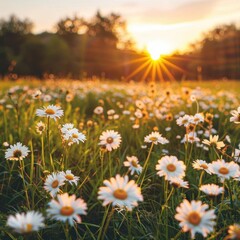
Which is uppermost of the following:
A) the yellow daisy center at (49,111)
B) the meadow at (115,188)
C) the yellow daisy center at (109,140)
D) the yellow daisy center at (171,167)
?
the yellow daisy center at (49,111)

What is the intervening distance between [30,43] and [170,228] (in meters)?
40.5

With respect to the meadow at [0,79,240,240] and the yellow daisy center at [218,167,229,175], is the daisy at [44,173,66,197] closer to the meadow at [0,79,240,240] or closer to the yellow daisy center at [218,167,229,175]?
the meadow at [0,79,240,240]

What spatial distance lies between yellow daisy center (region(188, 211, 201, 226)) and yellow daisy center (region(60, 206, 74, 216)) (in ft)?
1.38

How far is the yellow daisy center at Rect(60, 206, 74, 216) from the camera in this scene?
3.99ft

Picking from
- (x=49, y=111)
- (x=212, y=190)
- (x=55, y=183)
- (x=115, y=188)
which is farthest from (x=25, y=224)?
(x=49, y=111)

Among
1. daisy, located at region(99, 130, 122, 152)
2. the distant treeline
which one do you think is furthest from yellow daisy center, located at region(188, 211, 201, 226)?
the distant treeline

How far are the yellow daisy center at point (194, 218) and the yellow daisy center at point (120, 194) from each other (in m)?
0.24

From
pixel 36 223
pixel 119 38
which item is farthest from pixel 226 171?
pixel 119 38

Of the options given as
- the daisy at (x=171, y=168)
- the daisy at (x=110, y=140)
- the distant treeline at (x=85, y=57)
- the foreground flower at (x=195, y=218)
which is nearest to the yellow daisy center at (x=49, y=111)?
the daisy at (x=110, y=140)

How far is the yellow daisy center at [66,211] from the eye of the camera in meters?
1.22

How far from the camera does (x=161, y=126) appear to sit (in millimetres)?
3793

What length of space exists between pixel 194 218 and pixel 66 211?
45 centimetres

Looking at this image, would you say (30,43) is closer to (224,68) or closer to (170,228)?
(224,68)

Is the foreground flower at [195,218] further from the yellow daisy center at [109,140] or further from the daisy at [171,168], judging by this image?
the yellow daisy center at [109,140]
